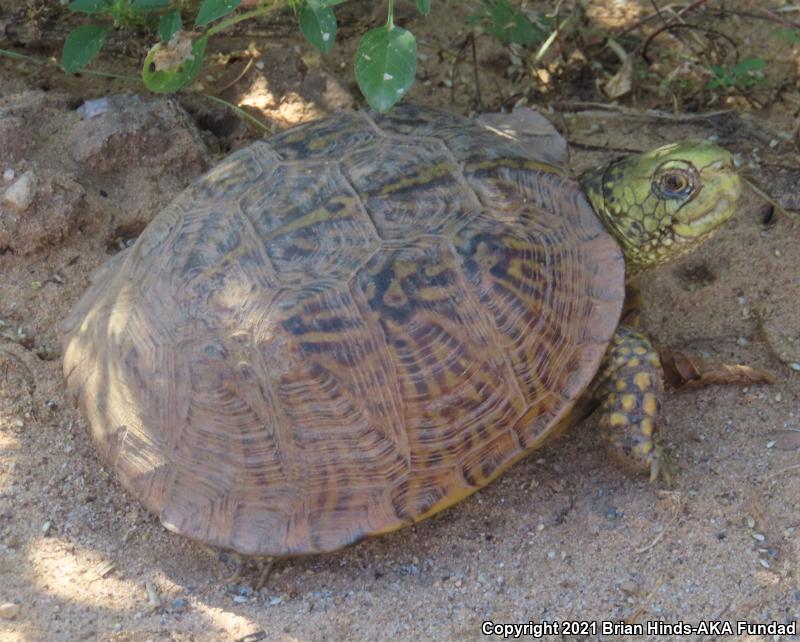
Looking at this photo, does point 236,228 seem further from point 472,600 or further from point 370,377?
point 472,600

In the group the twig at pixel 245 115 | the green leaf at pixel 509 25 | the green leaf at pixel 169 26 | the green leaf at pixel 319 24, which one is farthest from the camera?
the twig at pixel 245 115

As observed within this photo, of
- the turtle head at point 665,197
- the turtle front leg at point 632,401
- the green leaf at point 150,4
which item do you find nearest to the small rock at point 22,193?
the green leaf at point 150,4

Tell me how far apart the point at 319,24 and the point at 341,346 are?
35.4 inches

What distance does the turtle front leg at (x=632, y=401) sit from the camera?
2.43 meters

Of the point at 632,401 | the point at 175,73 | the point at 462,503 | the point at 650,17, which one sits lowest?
the point at 462,503

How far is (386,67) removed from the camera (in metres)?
2.28

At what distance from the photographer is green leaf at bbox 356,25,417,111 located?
225 cm

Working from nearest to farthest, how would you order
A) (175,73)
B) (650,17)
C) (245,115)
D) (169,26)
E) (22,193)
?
(169,26) < (175,73) < (22,193) < (245,115) < (650,17)

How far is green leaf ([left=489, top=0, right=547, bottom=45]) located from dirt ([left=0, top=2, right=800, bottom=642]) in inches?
16.9

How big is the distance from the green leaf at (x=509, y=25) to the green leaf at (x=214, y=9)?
1228mm

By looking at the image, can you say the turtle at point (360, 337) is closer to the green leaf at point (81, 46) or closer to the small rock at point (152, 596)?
the small rock at point (152, 596)

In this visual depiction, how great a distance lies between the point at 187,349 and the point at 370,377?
470 millimetres

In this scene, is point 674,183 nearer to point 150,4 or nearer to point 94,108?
point 150,4

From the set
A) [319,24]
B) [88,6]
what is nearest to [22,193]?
[88,6]
